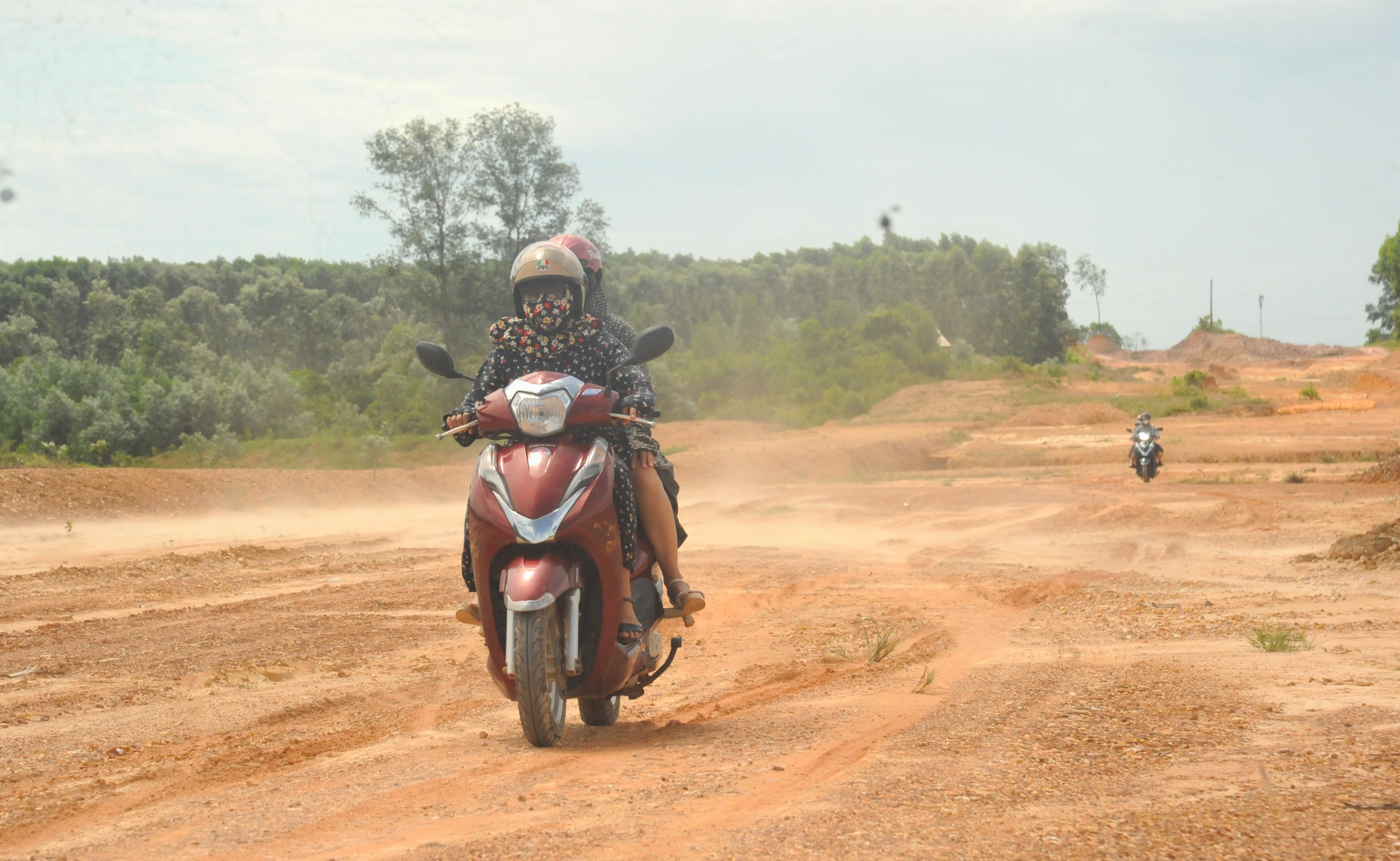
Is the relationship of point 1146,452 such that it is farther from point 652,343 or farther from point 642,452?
point 652,343

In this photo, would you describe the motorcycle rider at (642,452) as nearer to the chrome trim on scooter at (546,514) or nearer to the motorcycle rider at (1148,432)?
the chrome trim on scooter at (546,514)

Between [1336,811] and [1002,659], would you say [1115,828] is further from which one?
[1002,659]

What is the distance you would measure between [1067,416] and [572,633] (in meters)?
37.8

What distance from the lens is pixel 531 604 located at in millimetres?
4391

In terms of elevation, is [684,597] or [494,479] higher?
[494,479]

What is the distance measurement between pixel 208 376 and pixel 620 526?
28224mm

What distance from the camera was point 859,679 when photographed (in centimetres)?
614

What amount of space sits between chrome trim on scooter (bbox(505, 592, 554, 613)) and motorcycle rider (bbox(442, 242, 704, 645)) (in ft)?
2.45

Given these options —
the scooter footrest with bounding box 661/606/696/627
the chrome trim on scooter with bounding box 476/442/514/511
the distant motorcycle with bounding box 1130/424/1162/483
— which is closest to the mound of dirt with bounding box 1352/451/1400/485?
the distant motorcycle with bounding box 1130/424/1162/483

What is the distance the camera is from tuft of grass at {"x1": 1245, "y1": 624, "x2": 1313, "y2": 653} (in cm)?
613

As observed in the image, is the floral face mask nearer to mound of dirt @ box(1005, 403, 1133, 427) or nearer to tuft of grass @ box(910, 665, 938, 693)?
tuft of grass @ box(910, 665, 938, 693)

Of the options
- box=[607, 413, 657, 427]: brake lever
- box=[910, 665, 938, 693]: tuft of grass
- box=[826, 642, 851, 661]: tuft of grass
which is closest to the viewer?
box=[607, 413, 657, 427]: brake lever

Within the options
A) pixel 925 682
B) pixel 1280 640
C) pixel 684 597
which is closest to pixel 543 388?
pixel 684 597

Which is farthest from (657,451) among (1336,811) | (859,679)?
(1336,811)
